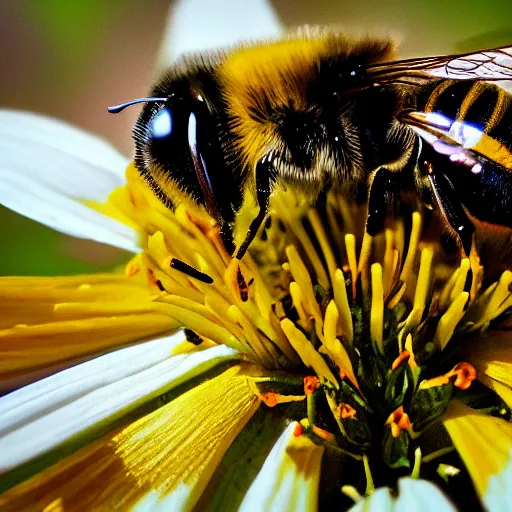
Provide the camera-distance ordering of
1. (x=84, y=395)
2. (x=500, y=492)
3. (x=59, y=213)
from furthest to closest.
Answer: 1. (x=59, y=213)
2. (x=84, y=395)
3. (x=500, y=492)

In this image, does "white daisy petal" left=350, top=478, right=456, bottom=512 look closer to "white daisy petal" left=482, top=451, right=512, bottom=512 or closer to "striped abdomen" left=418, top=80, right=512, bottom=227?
"white daisy petal" left=482, top=451, right=512, bottom=512

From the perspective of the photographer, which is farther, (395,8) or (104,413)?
(395,8)

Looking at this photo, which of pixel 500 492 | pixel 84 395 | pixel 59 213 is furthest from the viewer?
pixel 59 213

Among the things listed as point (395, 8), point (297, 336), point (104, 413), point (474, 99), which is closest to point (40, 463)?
point (104, 413)

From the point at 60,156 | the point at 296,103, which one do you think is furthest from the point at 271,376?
the point at 60,156

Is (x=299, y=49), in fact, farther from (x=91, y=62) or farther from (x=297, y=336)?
(x=91, y=62)

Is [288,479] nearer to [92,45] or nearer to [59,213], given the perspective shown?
[59,213]
